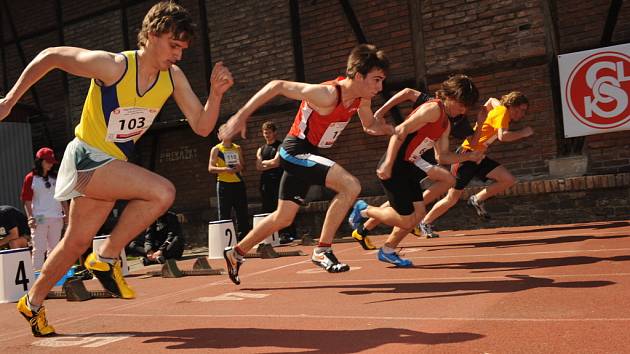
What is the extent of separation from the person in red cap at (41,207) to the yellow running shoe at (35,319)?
4482mm

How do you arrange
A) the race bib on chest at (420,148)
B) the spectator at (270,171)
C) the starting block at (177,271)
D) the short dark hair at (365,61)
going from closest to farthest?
the short dark hair at (365,61) < the race bib on chest at (420,148) < the starting block at (177,271) < the spectator at (270,171)

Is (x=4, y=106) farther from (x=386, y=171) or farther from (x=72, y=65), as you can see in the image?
(x=386, y=171)

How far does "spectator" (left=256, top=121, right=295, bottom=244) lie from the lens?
32.8 feet

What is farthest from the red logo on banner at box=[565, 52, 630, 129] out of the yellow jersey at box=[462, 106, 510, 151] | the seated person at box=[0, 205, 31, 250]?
the seated person at box=[0, 205, 31, 250]

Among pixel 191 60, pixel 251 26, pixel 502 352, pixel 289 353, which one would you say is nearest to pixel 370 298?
pixel 289 353

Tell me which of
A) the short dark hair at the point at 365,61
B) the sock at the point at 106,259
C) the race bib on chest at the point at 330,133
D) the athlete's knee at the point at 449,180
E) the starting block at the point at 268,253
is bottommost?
the starting block at the point at 268,253

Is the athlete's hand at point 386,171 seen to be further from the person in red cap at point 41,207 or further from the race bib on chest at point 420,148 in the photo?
the person in red cap at point 41,207

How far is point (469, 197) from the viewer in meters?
9.72

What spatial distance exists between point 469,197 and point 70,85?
36.5 feet

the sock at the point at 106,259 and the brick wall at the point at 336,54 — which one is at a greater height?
the brick wall at the point at 336,54

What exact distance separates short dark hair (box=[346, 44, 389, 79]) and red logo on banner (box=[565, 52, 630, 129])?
5.43 metres

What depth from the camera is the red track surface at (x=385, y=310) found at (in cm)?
295

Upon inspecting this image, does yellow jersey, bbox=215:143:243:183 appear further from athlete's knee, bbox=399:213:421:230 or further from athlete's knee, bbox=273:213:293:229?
athlete's knee, bbox=273:213:293:229

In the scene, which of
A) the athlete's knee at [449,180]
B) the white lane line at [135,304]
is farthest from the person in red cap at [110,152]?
the athlete's knee at [449,180]
